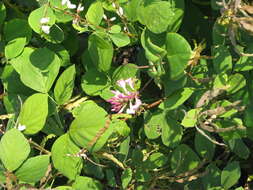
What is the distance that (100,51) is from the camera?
1.29 meters

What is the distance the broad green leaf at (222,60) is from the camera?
1.19 metres

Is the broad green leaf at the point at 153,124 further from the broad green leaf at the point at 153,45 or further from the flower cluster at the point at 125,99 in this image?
the broad green leaf at the point at 153,45

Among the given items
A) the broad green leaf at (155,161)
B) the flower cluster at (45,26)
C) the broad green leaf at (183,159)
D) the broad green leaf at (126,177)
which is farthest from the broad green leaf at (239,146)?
the flower cluster at (45,26)

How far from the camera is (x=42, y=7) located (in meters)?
1.27

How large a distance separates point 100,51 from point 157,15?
0.22 m

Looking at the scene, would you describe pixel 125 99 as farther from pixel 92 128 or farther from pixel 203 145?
pixel 203 145

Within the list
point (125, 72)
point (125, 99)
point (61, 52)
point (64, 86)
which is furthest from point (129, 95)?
point (61, 52)

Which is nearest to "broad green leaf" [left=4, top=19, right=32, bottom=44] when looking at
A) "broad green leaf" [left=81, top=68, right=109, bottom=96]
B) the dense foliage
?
the dense foliage

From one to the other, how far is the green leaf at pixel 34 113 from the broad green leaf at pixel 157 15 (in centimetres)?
37

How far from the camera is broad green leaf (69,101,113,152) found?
119 cm

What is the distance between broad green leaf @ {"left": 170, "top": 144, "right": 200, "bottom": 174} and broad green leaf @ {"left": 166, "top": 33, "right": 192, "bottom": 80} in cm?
26

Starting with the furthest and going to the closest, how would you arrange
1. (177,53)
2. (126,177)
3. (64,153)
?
(126,177) < (64,153) < (177,53)

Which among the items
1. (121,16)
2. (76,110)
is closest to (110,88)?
(76,110)

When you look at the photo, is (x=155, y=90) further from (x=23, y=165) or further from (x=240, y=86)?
(x=23, y=165)
